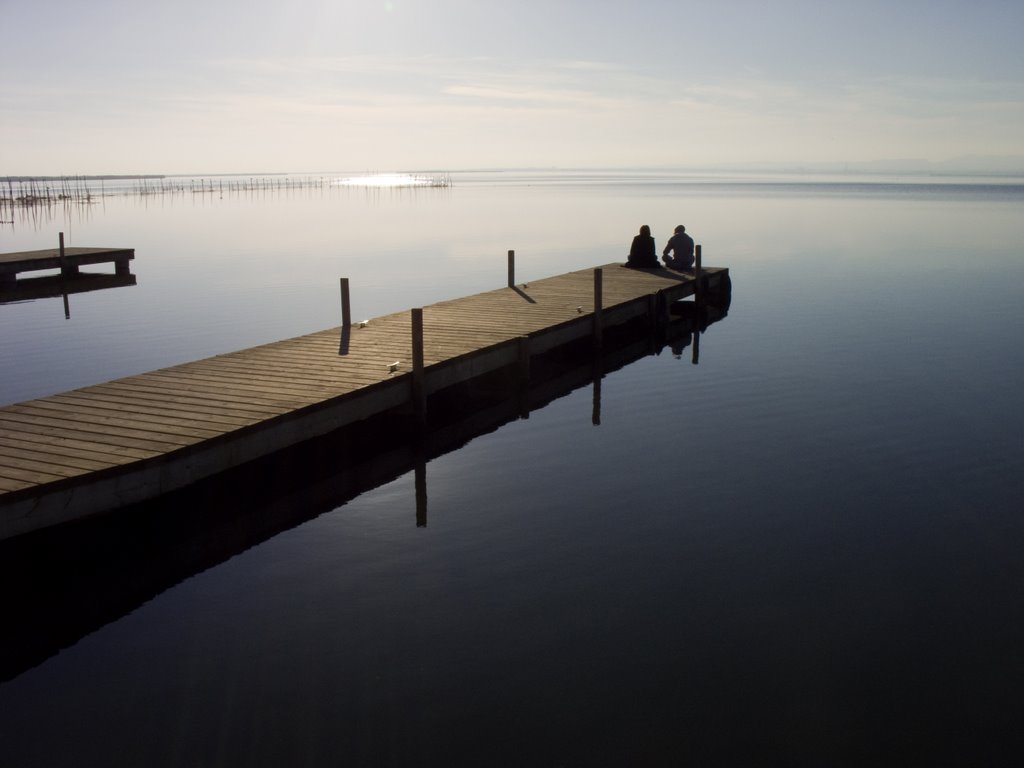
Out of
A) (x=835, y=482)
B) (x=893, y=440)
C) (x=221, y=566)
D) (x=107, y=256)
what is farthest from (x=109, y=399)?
(x=107, y=256)

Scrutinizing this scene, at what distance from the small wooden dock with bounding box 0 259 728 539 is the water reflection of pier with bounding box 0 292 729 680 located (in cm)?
72

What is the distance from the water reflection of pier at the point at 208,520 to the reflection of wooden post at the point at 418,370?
11.6 inches

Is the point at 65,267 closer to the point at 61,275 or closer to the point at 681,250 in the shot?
the point at 61,275

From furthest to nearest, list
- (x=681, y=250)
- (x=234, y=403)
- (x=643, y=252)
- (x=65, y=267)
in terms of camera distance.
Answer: (x=65, y=267)
(x=643, y=252)
(x=681, y=250)
(x=234, y=403)

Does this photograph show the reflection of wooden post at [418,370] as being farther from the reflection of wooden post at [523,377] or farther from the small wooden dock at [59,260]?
the small wooden dock at [59,260]

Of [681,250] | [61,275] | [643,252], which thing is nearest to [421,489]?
[643,252]

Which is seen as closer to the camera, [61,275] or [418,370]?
[418,370]

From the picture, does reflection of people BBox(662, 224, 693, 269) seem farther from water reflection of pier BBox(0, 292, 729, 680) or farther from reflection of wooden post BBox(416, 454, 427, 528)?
reflection of wooden post BBox(416, 454, 427, 528)

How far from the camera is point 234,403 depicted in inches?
434

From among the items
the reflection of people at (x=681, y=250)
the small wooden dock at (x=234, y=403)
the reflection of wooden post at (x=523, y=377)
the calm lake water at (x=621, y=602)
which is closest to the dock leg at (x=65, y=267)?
the calm lake water at (x=621, y=602)

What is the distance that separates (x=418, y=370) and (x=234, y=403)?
107 inches

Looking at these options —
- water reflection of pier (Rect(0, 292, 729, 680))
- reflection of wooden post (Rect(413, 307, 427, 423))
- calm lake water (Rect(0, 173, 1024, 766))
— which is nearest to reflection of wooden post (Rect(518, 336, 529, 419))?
water reflection of pier (Rect(0, 292, 729, 680))

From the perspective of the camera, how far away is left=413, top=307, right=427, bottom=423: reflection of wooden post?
41.1ft

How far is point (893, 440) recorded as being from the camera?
13594 millimetres
